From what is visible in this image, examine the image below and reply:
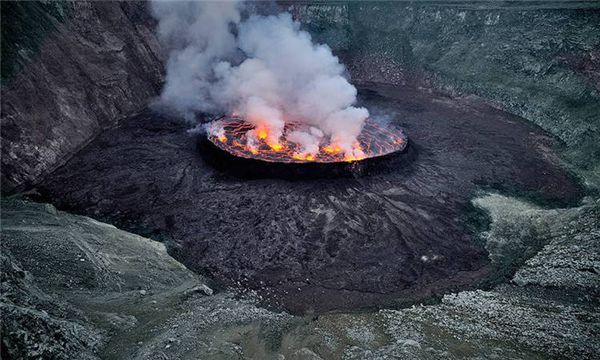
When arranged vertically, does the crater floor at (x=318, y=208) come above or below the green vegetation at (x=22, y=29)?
below

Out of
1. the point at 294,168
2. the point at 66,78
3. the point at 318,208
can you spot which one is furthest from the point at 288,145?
the point at 66,78

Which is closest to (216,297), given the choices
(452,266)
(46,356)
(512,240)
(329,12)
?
(46,356)

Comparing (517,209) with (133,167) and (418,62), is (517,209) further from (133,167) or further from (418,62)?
(418,62)

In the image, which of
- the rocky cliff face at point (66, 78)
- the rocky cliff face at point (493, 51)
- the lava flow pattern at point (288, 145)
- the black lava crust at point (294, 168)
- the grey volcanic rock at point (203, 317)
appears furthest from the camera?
the rocky cliff face at point (493, 51)

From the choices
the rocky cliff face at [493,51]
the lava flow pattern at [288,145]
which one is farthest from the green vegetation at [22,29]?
the rocky cliff face at [493,51]

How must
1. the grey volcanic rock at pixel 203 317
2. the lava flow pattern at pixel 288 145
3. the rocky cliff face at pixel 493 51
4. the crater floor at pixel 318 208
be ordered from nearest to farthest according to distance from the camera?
the grey volcanic rock at pixel 203 317 → the crater floor at pixel 318 208 → the lava flow pattern at pixel 288 145 → the rocky cliff face at pixel 493 51

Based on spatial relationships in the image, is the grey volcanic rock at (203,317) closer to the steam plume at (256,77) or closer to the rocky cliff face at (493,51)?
the steam plume at (256,77)
